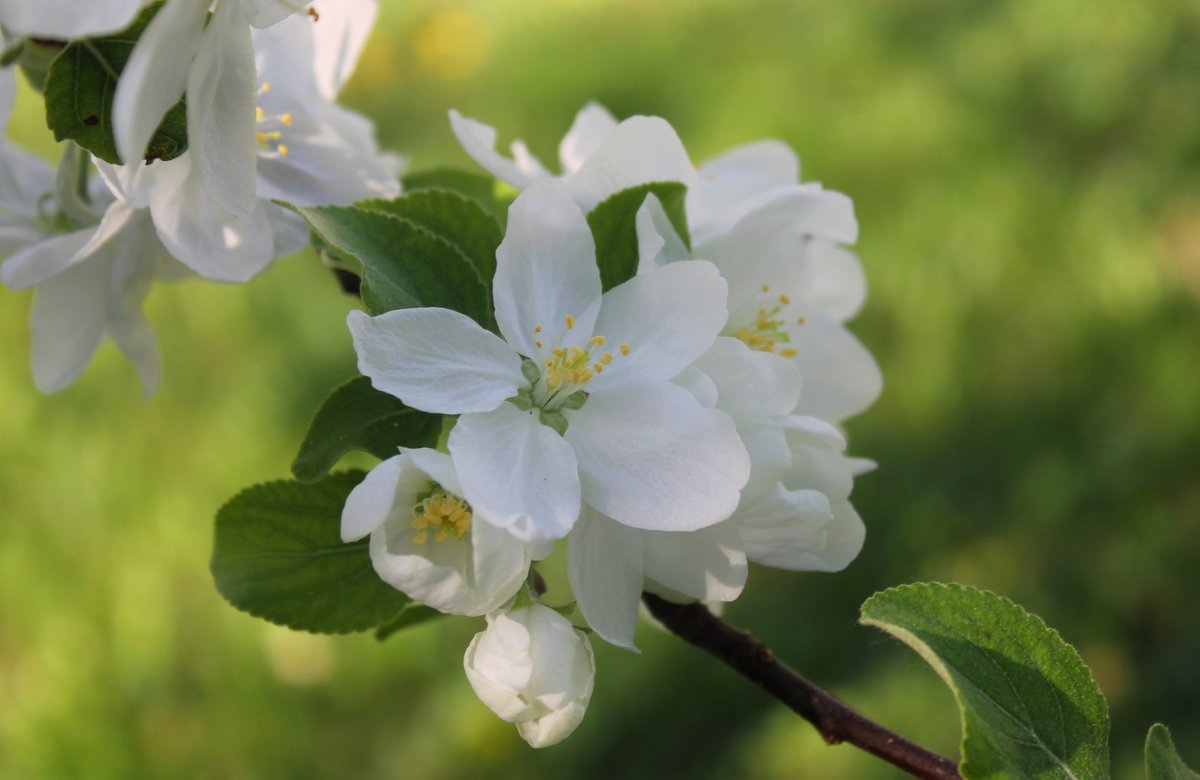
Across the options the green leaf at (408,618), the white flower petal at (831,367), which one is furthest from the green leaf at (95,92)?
the white flower petal at (831,367)

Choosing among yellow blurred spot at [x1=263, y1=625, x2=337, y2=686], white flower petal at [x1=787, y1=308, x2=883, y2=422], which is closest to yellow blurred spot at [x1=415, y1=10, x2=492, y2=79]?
yellow blurred spot at [x1=263, y1=625, x2=337, y2=686]

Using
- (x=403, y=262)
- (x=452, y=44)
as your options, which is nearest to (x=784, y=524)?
(x=403, y=262)

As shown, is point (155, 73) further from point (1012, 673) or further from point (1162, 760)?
point (1162, 760)

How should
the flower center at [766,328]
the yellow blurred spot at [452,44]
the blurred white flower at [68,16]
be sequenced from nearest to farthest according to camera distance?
the blurred white flower at [68,16] < the flower center at [766,328] < the yellow blurred spot at [452,44]

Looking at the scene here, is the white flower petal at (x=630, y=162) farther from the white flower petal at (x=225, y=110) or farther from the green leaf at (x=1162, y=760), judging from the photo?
the green leaf at (x=1162, y=760)

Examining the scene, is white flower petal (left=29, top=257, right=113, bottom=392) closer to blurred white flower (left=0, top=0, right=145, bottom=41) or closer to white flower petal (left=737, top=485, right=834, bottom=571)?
blurred white flower (left=0, top=0, right=145, bottom=41)

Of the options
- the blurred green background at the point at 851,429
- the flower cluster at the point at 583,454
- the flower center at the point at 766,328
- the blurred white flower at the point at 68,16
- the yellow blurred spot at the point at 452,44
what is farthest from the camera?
the yellow blurred spot at the point at 452,44
